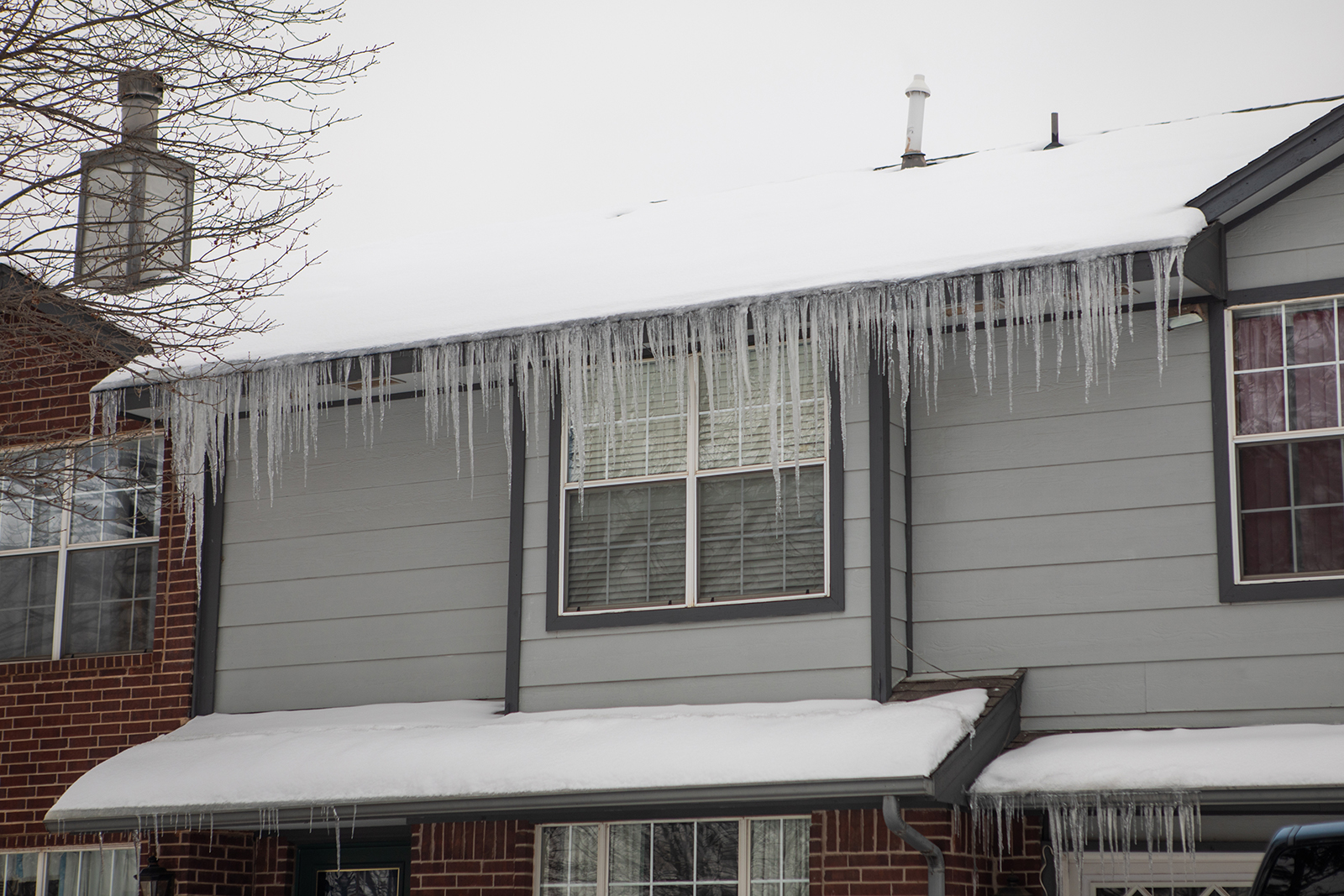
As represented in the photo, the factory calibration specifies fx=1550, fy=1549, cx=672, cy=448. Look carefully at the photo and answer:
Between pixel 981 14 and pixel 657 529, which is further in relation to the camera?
pixel 981 14

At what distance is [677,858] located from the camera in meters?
8.73

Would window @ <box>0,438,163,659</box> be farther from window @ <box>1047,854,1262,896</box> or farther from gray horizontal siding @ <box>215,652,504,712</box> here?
window @ <box>1047,854,1262,896</box>

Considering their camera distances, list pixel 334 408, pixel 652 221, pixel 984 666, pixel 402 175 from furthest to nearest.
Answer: pixel 402 175, pixel 652 221, pixel 334 408, pixel 984 666

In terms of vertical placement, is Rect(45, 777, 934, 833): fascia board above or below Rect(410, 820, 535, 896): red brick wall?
above

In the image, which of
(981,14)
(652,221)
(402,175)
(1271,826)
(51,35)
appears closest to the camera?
(51,35)

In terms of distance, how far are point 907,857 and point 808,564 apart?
166 centimetres

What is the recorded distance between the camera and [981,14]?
451 feet

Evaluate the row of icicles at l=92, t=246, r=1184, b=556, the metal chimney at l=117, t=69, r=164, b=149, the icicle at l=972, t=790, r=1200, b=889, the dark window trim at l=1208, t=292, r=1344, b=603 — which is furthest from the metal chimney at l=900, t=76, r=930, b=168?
the icicle at l=972, t=790, r=1200, b=889

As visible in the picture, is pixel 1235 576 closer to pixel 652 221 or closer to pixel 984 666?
pixel 984 666

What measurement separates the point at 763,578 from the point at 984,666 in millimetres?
1289

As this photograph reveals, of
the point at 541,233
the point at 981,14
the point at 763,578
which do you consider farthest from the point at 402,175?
the point at 981,14

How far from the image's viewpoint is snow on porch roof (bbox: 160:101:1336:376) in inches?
324

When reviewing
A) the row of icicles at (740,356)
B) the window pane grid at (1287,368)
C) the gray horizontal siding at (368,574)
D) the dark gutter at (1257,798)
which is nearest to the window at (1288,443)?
the window pane grid at (1287,368)

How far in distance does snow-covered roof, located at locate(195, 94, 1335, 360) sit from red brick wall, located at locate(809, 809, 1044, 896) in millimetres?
2779
